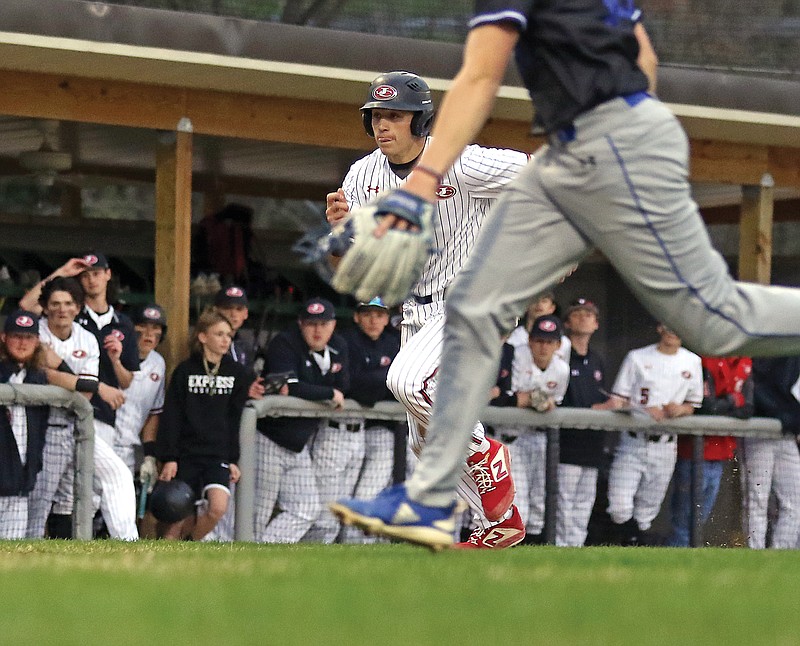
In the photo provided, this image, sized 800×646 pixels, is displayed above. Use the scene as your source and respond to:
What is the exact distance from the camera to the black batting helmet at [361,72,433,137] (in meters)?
6.44

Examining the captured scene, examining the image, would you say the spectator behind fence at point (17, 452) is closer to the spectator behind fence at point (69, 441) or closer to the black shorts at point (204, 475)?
the spectator behind fence at point (69, 441)

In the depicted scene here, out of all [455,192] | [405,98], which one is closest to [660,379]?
[455,192]

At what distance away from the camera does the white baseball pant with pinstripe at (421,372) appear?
19.5ft

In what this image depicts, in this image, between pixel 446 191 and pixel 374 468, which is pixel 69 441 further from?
pixel 446 191

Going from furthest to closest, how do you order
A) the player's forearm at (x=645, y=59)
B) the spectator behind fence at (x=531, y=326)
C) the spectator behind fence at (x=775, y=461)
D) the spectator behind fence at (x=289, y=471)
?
the spectator behind fence at (x=531, y=326), the spectator behind fence at (x=775, y=461), the spectator behind fence at (x=289, y=471), the player's forearm at (x=645, y=59)

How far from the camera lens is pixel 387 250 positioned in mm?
4098

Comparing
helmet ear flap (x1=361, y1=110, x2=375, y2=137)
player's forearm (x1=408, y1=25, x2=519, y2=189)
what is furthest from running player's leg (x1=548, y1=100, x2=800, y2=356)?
helmet ear flap (x1=361, y1=110, x2=375, y2=137)

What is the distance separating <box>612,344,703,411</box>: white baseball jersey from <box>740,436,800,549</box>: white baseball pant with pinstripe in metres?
0.58

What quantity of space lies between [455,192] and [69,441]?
3565 mm

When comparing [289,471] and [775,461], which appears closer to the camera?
[289,471]

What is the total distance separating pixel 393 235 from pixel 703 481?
6556 mm

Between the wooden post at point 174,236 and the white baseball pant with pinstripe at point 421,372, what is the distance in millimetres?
4606

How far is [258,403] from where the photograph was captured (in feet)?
30.8

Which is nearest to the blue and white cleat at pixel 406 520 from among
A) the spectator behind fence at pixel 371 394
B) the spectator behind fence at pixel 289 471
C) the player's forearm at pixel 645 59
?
the player's forearm at pixel 645 59
